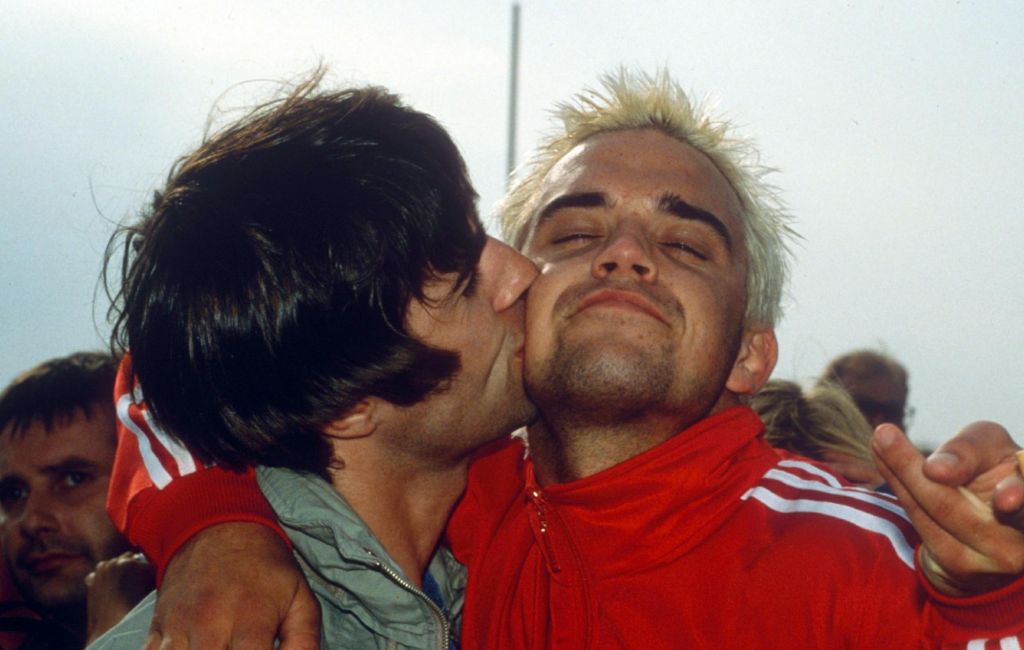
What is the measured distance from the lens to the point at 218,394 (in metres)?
2.62

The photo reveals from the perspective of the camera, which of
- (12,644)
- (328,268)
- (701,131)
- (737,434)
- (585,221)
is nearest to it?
(328,268)

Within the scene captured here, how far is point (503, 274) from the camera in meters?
2.94

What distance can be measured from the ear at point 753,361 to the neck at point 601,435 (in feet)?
0.76

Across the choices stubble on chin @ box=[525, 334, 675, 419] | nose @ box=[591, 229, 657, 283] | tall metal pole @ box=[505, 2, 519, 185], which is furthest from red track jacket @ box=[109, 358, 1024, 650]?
tall metal pole @ box=[505, 2, 519, 185]

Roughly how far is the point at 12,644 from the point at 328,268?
271cm

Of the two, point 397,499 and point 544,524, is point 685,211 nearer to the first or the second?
point 544,524

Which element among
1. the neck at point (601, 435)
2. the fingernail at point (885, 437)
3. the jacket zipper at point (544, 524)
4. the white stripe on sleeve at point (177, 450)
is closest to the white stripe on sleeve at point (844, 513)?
the neck at point (601, 435)

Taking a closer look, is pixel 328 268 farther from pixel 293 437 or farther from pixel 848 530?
pixel 848 530

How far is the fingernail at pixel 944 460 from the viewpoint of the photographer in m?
1.61

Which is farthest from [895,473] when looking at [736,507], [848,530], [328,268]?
[328,268]

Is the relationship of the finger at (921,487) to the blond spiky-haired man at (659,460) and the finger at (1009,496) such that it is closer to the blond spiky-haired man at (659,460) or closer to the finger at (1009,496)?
the finger at (1009,496)

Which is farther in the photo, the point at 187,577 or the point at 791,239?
the point at 791,239

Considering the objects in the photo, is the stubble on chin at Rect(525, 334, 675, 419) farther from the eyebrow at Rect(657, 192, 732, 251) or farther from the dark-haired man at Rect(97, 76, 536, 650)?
the eyebrow at Rect(657, 192, 732, 251)

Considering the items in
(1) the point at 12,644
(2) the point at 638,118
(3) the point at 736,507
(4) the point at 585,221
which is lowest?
(1) the point at 12,644
